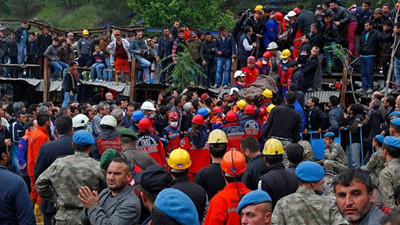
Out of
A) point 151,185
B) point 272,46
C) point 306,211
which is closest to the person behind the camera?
point 151,185

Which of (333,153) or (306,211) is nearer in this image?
(306,211)

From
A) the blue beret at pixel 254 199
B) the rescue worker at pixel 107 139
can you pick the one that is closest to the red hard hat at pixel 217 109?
the rescue worker at pixel 107 139

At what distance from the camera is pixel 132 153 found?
7.89 metres

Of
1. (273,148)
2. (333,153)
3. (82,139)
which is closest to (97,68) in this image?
(333,153)

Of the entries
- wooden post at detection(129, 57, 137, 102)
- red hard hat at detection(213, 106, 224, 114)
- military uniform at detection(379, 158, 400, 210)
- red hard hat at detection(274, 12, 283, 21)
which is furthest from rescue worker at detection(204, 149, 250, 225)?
wooden post at detection(129, 57, 137, 102)

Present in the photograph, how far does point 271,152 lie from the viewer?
7055 millimetres

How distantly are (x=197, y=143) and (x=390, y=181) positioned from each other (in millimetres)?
4601

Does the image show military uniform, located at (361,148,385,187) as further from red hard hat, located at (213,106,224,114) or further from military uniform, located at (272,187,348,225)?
red hard hat, located at (213,106,224,114)

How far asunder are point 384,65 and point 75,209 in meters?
10.4

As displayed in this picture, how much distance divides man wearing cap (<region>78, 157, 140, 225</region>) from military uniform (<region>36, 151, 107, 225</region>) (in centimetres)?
117

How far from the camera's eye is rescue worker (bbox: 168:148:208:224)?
20.8 feet

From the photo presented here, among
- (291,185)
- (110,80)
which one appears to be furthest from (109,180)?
(110,80)

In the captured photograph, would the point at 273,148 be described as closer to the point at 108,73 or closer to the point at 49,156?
the point at 49,156

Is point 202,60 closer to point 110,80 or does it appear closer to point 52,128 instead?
point 110,80
